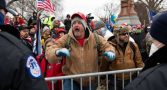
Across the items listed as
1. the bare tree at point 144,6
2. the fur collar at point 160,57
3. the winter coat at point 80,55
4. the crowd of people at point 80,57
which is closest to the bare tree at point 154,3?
the bare tree at point 144,6

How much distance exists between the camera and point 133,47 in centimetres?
639

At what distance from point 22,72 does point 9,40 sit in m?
0.23

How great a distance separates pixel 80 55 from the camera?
18.1 feet

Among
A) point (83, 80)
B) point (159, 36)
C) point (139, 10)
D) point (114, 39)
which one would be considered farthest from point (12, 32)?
point (139, 10)

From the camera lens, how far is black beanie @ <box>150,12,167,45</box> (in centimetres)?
255

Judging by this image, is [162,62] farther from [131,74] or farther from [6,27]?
[131,74]

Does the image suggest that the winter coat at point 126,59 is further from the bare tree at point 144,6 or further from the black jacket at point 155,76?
the bare tree at point 144,6

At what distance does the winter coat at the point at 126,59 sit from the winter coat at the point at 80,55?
427 mm

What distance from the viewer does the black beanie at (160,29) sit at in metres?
Result: 2.55

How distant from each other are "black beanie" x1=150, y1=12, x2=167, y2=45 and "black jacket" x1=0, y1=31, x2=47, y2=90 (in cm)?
83

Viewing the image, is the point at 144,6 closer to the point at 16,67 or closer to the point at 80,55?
the point at 80,55

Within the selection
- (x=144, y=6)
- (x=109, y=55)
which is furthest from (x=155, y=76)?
(x=144, y=6)

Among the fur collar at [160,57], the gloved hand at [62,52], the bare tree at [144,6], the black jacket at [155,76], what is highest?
the fur collar at [160,57]

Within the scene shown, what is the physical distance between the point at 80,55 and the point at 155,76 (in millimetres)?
3100
